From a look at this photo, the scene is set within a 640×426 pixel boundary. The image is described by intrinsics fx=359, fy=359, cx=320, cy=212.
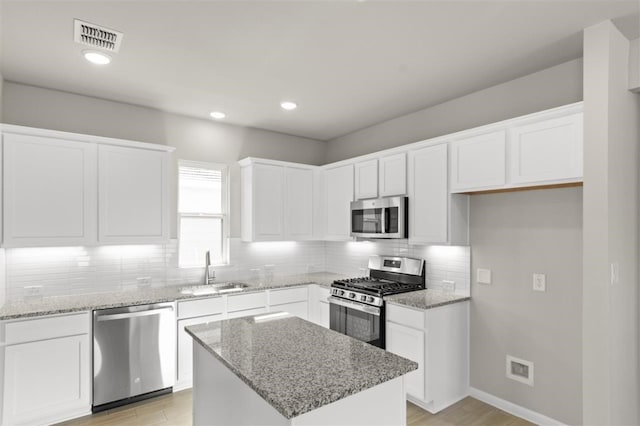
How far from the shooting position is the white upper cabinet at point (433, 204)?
325 cm

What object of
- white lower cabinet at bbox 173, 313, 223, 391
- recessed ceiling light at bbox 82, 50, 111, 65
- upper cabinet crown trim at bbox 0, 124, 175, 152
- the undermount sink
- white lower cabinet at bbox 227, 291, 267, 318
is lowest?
white lower cabinet at bbox 173, 313, 223, 391

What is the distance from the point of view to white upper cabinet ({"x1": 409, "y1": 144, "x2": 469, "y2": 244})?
10.7ft

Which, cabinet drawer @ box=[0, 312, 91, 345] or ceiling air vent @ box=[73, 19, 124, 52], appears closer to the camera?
ceiling air vent @ box=[73, 19, 124, 52]

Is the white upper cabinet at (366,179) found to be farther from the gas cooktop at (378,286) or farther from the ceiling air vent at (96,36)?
the ceiling air vent at (96,36)

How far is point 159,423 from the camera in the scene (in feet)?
9.44

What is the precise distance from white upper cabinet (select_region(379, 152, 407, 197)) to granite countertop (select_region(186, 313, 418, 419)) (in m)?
1.96

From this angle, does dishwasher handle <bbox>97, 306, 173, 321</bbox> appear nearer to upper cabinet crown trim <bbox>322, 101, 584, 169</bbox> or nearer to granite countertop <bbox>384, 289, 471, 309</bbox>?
granite countertop <bbox>384, 289, 471, 309</bbox>

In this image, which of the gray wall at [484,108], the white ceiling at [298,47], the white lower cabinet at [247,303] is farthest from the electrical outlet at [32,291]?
the gray wall at [484,108]

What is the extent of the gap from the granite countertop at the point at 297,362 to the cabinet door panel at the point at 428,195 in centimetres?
166

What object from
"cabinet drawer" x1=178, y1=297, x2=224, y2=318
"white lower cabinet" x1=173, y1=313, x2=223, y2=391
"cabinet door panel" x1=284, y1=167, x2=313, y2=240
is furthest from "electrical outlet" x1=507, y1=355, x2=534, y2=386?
"white lower cabinet" x1=173, y1=313, x2=223, y2=391

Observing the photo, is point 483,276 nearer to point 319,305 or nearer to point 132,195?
point 319,305

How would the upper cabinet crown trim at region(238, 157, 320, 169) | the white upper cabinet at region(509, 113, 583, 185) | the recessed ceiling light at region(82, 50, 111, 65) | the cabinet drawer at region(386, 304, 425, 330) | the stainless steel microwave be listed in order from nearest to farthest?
the white upper cabinet at region(509, 113, 583, 185) < the recessed ceiling light at region(82, 50, 111, 65) < the cabinet drawer at region(386, 304, 425, 330) < the stainless steel microwave < the upper cabinet crown trim at region(238, 157, 320, 169)

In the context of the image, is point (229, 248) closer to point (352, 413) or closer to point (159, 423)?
point (159, 423)

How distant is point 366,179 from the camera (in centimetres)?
411
